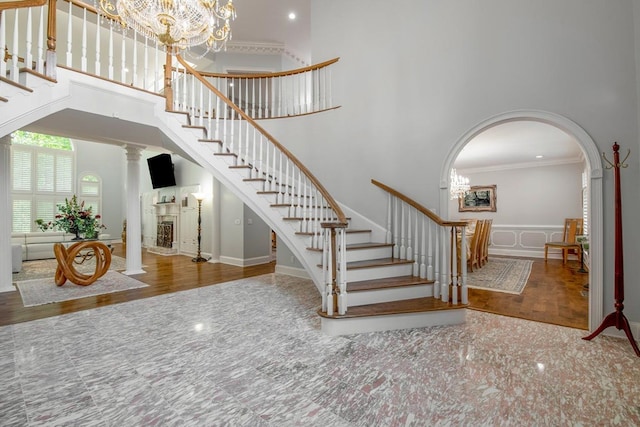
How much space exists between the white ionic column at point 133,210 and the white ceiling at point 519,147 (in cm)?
653

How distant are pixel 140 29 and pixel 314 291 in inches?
164

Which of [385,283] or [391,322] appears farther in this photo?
[385,283]

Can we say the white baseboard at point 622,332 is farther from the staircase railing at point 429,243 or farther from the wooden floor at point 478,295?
the staircase railing at point 429,243

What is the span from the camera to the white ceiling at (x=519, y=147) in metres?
5.09

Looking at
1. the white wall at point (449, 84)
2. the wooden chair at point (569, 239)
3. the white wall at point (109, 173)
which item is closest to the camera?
the white wall at point (449, 84)

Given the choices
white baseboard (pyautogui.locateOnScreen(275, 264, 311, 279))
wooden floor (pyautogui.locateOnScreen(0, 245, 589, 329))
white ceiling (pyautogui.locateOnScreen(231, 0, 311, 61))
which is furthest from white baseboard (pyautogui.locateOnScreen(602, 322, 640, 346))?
white ceiling (pyautogui.locateOnScreen(231, 0, 311, 61))

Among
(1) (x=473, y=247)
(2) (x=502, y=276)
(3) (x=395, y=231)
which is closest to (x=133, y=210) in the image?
(3) (x=395, y=231)

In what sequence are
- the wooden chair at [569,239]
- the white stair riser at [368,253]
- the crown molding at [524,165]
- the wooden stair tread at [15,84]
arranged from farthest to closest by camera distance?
the crown molding at [524,165] → the wooden chair at [569,239] → the white stair riser at [368,253] → the wooden stair tread at [15,84]

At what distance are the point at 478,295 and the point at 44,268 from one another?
8656mm

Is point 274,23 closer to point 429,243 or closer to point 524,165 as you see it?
point 429,243

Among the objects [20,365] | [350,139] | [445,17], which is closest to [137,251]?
[20,365]

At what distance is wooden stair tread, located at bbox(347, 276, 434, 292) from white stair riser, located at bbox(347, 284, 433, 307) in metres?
0.04

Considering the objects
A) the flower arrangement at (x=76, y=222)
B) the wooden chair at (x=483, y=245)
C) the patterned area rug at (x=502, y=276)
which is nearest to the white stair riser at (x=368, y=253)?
the patterned area rug at (x=502, y=276)

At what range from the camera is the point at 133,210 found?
18.4 ft
